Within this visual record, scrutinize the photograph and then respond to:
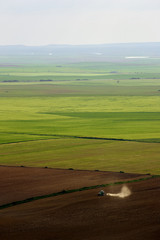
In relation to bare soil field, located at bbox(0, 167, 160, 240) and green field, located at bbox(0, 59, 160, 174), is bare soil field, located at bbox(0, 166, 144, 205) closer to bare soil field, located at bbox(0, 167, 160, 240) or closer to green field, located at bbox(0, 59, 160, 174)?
bare soil field, located at bbox(0, 167, 160, 240)

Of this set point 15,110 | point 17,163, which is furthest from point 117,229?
point 15,110

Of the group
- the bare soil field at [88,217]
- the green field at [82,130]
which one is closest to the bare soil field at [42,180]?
the bare soil field at [88,217]

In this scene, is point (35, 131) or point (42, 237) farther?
point (35, 131)

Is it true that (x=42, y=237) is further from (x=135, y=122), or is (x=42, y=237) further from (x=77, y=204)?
(x=135, y=122)

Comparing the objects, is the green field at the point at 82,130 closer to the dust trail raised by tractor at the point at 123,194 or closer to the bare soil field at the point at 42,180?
the bare soil field at the point at 42,180

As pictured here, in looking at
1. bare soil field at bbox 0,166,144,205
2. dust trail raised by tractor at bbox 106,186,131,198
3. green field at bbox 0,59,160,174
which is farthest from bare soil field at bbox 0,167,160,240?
→ green field at bbox 0,59,160,174

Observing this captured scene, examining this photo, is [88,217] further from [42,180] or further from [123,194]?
[42,180]

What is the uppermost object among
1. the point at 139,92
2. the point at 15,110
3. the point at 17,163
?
the point at 139,92
